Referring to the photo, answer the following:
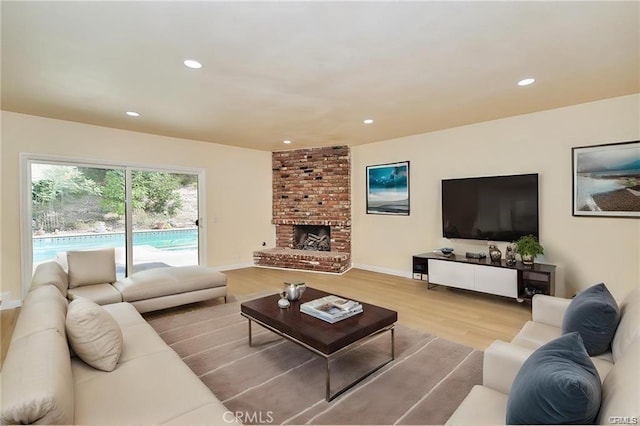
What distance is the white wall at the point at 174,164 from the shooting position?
409cm

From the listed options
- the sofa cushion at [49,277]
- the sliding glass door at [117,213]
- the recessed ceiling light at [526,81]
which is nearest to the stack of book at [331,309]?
the sofa cushion at [49,277]

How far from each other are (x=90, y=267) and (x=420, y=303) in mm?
4119

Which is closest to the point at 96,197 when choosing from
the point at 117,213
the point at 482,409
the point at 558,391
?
the point at 117,213

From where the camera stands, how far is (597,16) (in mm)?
2010

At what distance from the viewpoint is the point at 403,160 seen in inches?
217

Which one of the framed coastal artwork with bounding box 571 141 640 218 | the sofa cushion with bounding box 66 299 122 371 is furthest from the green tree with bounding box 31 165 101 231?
the framed coastal artwork with bounding box 571 141 640 218

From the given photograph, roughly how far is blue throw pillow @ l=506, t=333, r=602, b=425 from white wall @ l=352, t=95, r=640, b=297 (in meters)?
3.31

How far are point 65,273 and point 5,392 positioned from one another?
2.93 metres

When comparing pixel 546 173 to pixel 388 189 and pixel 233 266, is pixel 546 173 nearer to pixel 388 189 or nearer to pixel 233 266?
pixel 388 189

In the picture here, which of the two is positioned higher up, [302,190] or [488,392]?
[302,190]

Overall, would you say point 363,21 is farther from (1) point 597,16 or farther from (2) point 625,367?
(2) point 625,367

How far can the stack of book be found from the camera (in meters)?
2.49

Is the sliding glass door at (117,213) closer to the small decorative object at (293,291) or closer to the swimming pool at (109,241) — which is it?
the swimming pool at (109,241)

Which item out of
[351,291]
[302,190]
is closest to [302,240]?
[302,190]
